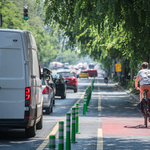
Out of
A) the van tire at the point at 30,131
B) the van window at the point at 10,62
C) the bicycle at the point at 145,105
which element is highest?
the van window at the point at 10,62

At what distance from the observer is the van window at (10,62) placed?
28.1 feet

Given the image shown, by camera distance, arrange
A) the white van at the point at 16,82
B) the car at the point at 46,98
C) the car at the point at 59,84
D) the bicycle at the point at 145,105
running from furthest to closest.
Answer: the car at the point at 59,84 → the car at the point at 46,98 → the bicycle at the point at 145,105 → the white van at the point at 16,82

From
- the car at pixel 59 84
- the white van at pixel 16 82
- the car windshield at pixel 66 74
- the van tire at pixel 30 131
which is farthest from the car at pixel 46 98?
the car windshield at pixel 66 74

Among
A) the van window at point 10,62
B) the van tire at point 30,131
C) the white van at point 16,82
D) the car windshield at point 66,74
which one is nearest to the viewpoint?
the white van at point 16,82

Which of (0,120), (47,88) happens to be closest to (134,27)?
(47,88)

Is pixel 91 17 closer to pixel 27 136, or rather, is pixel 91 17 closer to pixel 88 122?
pixel 88 122

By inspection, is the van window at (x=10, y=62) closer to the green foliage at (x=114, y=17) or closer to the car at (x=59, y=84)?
the green foliage at (x=114, y=17)

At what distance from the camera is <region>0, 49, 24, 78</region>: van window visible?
8562mm

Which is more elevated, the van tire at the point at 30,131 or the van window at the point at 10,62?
the van window at the point at 10,62

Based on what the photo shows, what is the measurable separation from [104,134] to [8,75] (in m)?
3.19

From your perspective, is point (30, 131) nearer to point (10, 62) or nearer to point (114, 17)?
point (10, 62)

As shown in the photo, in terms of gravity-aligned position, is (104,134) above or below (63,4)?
below

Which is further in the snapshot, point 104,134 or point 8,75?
point 104,134

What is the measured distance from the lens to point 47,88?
598 inches
